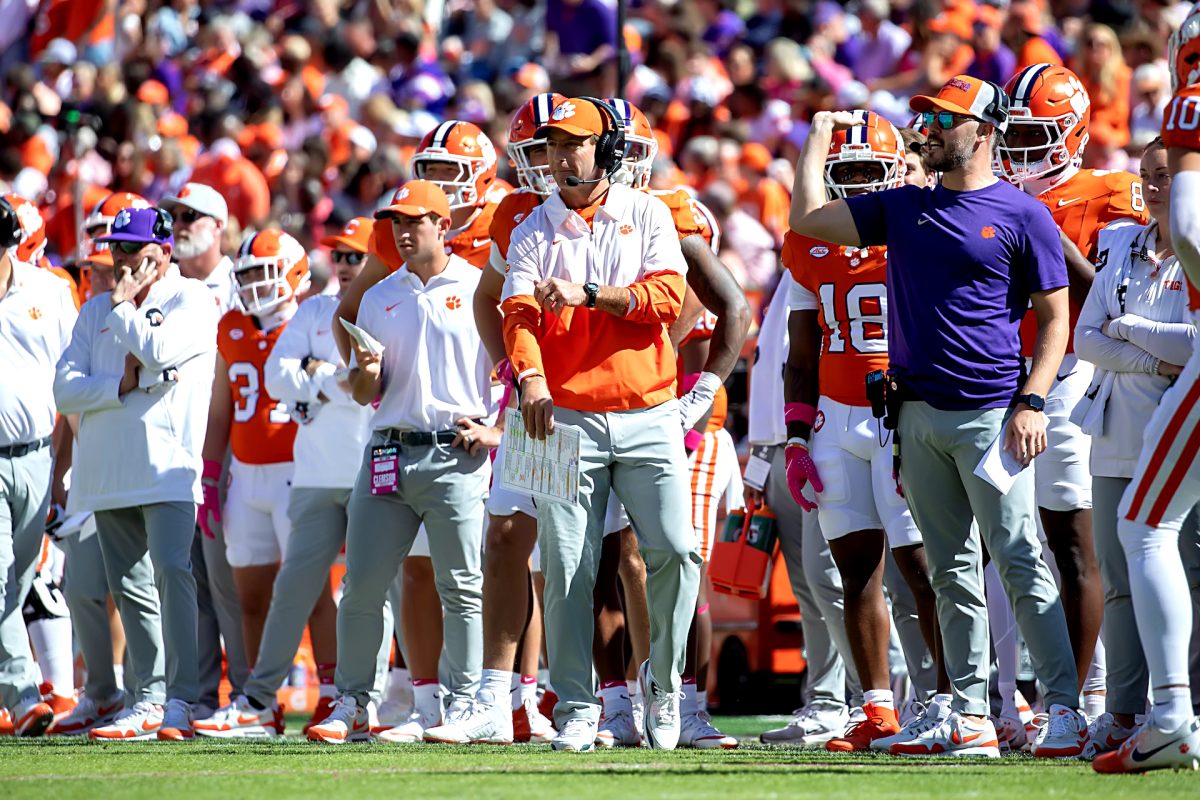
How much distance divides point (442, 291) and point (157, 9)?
14489 millimetres

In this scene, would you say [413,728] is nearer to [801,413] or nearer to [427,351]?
[427,351]

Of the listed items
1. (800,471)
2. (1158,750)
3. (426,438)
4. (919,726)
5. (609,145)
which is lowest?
(919,726)

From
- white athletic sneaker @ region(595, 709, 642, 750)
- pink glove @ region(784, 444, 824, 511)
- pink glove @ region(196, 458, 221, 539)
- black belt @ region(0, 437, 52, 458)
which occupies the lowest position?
white athletic sneaker @ region(595, 709, 642, 750)

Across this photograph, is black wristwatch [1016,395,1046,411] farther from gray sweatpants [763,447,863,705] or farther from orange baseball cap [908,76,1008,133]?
gray sweatpants [763,447,863,705]

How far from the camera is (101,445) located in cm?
851

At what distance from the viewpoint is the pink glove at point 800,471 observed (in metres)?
7.46

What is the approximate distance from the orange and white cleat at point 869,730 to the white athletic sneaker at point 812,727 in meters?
0.91

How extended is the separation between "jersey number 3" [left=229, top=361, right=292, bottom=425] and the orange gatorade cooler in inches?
92.6

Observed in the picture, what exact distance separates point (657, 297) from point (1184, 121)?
2014 mm

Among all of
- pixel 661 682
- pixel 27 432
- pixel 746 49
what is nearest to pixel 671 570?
pixel 661 682

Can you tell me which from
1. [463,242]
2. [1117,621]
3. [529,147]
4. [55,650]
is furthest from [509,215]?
[55,650]

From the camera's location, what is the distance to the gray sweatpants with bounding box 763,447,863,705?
841 cm

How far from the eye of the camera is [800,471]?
7.46 m

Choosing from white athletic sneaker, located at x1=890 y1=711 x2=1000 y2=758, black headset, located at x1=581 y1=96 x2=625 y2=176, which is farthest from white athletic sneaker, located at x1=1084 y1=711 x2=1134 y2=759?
black headset, located at x1=581 y1=96 x2=625 y2=176
